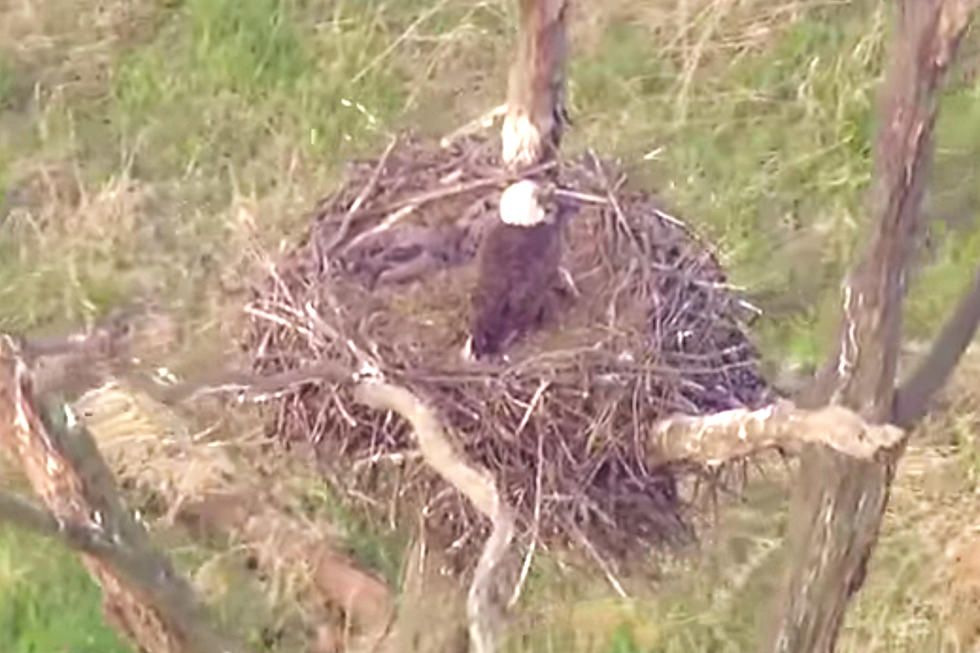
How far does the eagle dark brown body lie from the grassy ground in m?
1.12

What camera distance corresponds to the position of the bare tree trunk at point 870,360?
0.97m

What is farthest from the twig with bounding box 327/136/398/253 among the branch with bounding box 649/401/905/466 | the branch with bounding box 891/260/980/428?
the branch with bounding box 891/260/980/428

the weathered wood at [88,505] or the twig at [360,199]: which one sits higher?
the twig at [360,199]

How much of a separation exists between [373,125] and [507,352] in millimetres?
1482

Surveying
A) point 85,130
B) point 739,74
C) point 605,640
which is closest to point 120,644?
point 605,640

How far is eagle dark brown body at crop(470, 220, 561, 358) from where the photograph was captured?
116 cm

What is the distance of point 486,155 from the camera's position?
4.13 feet

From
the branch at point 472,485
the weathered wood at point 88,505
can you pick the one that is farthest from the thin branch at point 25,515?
the branch at point 472,485

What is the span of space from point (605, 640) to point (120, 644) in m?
0.50

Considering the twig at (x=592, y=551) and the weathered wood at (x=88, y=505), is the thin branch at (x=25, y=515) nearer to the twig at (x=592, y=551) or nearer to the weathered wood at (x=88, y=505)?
the weathered wood at (x=88, y=505)

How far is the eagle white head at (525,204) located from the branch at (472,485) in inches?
4.7

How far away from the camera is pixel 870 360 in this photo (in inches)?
41.5

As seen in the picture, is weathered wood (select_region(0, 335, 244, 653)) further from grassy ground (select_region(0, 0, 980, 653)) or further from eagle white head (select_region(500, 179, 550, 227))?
grassy ground (select_region(0, 0, 980, 653))

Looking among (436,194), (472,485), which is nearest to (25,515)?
(472,485)
